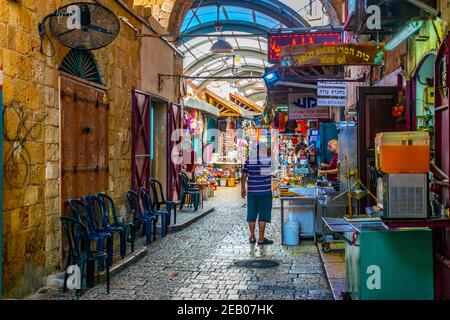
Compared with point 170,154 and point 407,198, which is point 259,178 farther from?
point 407,198

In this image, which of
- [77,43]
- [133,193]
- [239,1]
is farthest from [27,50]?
[239,1]

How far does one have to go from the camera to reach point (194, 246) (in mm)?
11016

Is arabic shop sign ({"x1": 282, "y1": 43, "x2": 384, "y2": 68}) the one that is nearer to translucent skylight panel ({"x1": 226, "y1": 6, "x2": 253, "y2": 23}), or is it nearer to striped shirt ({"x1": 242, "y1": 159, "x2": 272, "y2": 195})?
striped shirt ({"x1": 242, "y1": 159, "x2": 272, "y2": 195})

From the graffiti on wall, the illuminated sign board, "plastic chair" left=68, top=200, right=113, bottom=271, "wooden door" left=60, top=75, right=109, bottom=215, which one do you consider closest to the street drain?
"plastic chair" left=68, top=200, right=113, bottom=271

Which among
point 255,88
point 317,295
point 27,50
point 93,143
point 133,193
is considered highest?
point 255,88

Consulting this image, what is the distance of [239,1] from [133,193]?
16.0m

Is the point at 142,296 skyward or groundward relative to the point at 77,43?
groundward

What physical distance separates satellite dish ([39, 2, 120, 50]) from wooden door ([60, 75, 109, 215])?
65 centimetres

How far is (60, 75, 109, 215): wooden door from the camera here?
8469 millimetres

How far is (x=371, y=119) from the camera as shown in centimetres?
854

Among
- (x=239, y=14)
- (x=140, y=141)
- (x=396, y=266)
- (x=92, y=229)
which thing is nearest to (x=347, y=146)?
(x=140, y=141)

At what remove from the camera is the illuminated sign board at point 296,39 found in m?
13.6

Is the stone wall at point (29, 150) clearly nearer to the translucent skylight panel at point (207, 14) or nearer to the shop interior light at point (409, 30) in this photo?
the shop interior light at point (409, 30)

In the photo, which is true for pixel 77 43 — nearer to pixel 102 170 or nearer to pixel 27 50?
pixel 27 50
